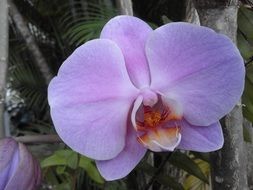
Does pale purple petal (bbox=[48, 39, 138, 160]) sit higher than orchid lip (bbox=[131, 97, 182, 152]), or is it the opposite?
pale purple petal (bbox=[48, 39, 138, 160])

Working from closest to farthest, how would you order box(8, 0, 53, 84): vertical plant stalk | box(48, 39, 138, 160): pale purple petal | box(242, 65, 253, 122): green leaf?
box(48, 39, 138, 160): pale purple petal
box(242, 65, 253, 122): green leaf
box(8, 0, 53, 84): vertical plant stalk

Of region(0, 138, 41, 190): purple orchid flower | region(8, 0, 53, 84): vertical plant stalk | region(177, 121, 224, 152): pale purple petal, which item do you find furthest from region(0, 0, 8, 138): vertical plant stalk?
region(8, 0, 53, 84): vertical plant stalk

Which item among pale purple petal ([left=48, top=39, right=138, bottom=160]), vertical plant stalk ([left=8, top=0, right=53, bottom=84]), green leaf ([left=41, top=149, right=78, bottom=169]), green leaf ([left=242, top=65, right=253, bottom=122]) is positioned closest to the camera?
pale purple petal ([left=48, top=39, right=138, bottom=160])

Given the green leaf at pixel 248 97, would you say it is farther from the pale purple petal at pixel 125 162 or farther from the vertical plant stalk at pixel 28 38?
the vertical plant stalk at pixel 28 38

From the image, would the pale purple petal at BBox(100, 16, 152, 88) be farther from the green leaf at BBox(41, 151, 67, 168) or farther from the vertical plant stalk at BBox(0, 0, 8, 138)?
the green leaf at BBox(41, 151, 67, 168)

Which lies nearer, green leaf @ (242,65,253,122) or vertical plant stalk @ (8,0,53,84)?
green leaf @ (242,65,253,122)

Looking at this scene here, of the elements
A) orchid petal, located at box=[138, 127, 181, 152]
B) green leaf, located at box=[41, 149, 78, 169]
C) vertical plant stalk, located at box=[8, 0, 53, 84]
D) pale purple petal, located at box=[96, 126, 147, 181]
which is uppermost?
orchid petal, located at box=[138, 127, 181, 152]

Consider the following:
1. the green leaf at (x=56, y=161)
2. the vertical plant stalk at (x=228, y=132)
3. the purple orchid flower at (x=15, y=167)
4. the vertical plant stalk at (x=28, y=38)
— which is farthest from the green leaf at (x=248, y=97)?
the vertical plant stalk at (x=28, y=38)

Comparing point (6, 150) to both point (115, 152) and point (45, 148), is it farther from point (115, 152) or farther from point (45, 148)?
point (45, 148)

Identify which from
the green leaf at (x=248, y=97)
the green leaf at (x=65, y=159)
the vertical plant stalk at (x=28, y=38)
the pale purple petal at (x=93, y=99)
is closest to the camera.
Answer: the pale purple petal at (x=93, y=99)
